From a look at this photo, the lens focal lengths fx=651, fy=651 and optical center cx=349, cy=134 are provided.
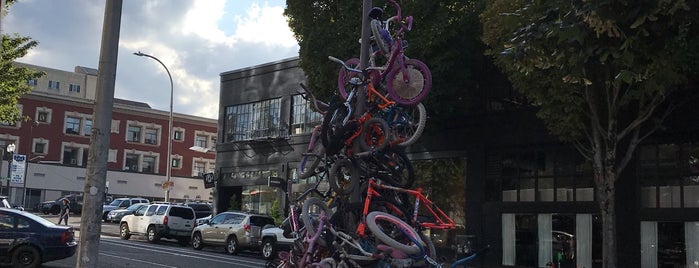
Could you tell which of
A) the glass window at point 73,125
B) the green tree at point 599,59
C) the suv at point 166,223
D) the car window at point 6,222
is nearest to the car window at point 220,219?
the suv at point 166,223

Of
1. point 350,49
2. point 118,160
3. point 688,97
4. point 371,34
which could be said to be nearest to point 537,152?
point 688,97

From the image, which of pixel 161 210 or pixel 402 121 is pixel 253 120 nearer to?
pixel 161 210

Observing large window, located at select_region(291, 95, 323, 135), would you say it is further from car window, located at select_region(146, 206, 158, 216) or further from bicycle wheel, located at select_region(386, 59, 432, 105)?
bicycle wheel, located at select_region(386, 59, 432, 105)

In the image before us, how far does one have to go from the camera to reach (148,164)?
65688 mm

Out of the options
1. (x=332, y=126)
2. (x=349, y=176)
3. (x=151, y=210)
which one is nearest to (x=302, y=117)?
(x=151, y=210)

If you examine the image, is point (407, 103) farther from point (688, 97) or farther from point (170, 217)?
point (170, 217)

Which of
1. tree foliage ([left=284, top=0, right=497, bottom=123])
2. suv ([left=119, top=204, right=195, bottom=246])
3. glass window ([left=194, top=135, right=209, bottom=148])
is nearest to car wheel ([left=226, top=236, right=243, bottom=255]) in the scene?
suv ([left=119, top=204, right=195, bottom=246])

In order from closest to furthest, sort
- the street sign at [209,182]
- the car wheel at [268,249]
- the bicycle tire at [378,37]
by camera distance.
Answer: the bicycle tire at [378,37]
the car wheel at [268,249]
the street sign at [209,182]

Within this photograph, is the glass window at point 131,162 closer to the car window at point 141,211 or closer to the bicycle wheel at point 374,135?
the car window at point 141,211

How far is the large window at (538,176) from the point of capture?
786 inches

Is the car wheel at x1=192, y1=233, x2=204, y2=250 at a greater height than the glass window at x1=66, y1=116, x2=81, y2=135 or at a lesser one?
lesser

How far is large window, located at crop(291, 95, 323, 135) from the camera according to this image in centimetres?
2972

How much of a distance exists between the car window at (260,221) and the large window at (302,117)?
6.88 meters

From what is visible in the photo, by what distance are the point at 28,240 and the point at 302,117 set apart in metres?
17.3
